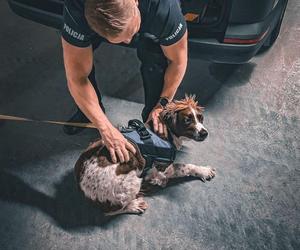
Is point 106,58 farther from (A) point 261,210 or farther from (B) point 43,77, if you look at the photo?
(A) point 261,210

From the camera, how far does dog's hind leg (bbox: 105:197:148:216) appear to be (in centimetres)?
297

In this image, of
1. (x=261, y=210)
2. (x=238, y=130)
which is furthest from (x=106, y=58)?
(x=261, y=210)

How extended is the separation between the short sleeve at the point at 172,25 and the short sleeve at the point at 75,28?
491 millimetres

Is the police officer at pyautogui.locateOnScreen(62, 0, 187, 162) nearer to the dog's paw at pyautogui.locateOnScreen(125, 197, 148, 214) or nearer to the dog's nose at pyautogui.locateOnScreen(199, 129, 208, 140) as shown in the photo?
the dog's nose at pyautogui.locateOnScreen(199, 129, 208, 140)

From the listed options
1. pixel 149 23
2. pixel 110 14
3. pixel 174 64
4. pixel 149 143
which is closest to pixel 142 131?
pixel 149 143

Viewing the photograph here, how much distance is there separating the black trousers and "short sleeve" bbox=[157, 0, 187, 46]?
0.28 meters

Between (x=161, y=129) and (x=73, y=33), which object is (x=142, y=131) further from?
(x=73, y=33)

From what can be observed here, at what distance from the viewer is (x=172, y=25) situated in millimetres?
2512

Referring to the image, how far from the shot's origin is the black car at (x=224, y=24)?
311 centimetres

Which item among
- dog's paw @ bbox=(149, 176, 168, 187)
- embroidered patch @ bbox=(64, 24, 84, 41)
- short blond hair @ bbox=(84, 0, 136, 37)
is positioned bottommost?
dog's paw @ bbox=(149, 176, 168, 187)

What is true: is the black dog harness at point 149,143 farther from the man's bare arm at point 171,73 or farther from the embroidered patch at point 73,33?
the embroidered patch at point 73,33

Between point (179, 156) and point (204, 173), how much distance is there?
31 centimetres

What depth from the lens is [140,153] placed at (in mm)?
2820

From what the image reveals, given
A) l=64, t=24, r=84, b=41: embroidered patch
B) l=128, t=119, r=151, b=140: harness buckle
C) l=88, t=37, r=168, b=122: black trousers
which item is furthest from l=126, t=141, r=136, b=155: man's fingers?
l=64, t=24, r=84, b=41: embroidered patch
